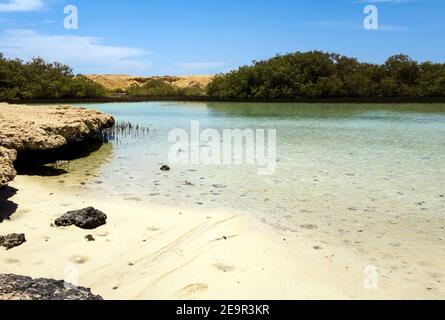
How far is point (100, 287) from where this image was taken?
155 inches

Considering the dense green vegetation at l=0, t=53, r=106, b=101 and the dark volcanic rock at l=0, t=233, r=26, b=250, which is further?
the dense green vegetation at l=0, t=53, r=106, b=101

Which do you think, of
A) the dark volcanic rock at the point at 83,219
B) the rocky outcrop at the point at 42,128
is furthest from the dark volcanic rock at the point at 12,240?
the rocky outcrop at the point at 42,128

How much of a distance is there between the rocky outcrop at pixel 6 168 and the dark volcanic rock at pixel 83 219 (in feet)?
3.06

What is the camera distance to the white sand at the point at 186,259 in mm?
3912

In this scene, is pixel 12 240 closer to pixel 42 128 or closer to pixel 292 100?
pixel 42 128

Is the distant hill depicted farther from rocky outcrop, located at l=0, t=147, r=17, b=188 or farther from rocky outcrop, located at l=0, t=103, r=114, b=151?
rocky outcrop, located at l=0, t=147, r=17, b=188

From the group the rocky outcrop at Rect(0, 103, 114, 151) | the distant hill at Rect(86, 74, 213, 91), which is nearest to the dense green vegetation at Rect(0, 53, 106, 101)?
the distant hill at Rect(86, 74, 213, 91)

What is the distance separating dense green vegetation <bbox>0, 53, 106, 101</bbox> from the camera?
42.8 m

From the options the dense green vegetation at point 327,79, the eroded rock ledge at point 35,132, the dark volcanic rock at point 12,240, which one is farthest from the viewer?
the dense green vegetation at point 327,79

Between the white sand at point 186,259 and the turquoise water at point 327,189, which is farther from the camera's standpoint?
the turquoise water at point 327,189

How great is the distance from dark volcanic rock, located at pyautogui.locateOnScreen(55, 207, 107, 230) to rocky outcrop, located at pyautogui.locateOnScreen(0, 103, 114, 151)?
3097 millimetres

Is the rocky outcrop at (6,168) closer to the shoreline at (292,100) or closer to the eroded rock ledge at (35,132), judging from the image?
the eroded rock ledge at (35,132)

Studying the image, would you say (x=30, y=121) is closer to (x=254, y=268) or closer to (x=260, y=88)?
(x=254, y=268)

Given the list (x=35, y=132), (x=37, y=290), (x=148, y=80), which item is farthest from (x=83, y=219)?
(x=148, y=80)
